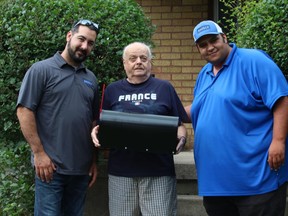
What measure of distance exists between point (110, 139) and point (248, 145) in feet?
3.04

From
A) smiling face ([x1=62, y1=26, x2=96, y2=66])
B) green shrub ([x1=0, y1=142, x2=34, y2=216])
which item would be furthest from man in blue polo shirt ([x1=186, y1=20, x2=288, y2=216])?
green shrub ([x1=0, y1=142, x2=34, y2=216])

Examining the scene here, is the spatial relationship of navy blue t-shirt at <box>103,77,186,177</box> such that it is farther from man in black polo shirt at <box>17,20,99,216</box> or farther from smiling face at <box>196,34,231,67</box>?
smiling face at <box>196,34,231,67</box>

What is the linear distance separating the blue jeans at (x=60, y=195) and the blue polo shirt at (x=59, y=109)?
10 cm

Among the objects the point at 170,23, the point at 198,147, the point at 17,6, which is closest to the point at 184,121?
the point at 198,147

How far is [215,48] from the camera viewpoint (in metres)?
3.33

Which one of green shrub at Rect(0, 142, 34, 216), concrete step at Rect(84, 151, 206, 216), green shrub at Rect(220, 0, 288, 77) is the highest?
green shrub at Rect(220, 0, 288, 77)

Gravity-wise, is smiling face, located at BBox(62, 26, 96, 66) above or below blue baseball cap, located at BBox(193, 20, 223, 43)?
below

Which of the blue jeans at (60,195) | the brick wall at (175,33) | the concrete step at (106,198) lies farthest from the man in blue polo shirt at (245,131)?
the brick wall at (175,33)

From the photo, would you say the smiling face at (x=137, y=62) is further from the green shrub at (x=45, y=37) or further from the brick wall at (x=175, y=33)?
the brick wall at (x=175, y=33)

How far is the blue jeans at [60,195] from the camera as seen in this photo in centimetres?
355

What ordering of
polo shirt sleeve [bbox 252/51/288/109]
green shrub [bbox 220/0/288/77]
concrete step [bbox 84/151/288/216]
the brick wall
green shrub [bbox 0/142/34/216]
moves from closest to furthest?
polo shirt sleeve [bbox 252/51/288/109], green shrub [bbox 220/0/288/77], green shrub [bbox 0/142/34/216], concrete step [bbox 84/151/288/216], the brick wall

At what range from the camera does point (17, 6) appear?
4266 mm

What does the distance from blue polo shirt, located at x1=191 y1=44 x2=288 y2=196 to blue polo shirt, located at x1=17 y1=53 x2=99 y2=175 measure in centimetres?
93

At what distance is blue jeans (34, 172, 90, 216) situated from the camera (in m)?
3.55
